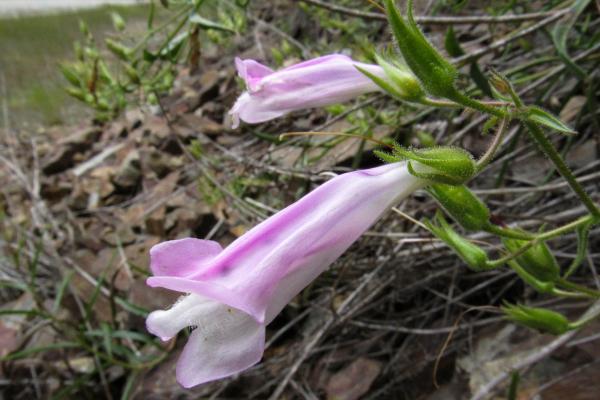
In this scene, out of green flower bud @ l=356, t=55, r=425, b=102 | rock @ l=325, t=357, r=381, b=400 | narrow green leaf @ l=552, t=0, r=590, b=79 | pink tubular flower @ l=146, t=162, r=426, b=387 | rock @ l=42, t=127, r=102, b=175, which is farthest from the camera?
rock @ l=42, t=127, r=102, b=175

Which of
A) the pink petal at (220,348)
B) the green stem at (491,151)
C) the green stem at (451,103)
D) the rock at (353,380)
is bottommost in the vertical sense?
the rock at (353,380)

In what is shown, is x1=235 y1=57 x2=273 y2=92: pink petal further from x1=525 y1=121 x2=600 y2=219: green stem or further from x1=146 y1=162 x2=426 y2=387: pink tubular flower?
x1=525 y1=121 x2=600 y2=219: green stem

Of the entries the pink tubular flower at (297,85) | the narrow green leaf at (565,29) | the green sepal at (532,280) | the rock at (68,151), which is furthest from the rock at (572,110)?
the rock at (68,151)

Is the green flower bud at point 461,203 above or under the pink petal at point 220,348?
under

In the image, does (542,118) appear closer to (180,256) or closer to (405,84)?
(405,84)

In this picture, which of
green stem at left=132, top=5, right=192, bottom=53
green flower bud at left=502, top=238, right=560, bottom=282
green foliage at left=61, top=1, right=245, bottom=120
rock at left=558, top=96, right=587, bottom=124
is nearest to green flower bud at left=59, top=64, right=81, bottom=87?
green foliage at left=61, top=1, right=245, bottom=120

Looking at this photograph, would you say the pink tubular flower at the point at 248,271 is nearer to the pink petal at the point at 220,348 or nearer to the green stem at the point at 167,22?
the pink petal at the point at 220,348
